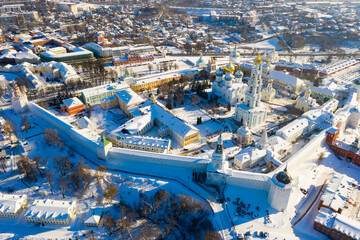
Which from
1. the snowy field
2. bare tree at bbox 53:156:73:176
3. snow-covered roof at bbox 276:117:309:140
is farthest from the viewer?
the snowy field

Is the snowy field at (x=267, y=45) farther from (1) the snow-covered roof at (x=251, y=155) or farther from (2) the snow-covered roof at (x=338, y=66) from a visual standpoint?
(1) the snow-covered roof at (x=251, y=155)

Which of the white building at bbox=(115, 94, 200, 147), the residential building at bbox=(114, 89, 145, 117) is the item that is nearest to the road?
the white building at bbox=(115, 94, 200, 147)

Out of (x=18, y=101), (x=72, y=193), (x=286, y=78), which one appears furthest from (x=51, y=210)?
(x=286, y=78)

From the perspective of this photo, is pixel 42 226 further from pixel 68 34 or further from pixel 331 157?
pixel 68 34

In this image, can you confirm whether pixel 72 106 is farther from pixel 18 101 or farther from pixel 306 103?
pixel 306 103

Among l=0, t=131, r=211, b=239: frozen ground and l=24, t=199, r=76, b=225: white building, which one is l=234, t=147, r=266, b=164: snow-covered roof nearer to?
l=0, t=131, r=211, b=239: frozen ground

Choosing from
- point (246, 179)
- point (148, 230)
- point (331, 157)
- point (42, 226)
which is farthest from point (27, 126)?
point (331, 157)

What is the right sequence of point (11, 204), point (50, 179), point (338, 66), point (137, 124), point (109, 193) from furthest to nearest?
1. point (338, 66)
2. point (137, 124)
3. point (50, 179)
4. point (109, 193)
5. point (11, 204)

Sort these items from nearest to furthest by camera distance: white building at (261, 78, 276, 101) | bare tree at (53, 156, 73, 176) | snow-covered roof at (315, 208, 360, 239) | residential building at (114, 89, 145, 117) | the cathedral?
snow-covered roof at (315, 208, 360, 239), bare tree at (53, 156, 73, 176), the cathedral, residential building at (114, 89, 145, 117), white building at (261, 78, 276, 101)
